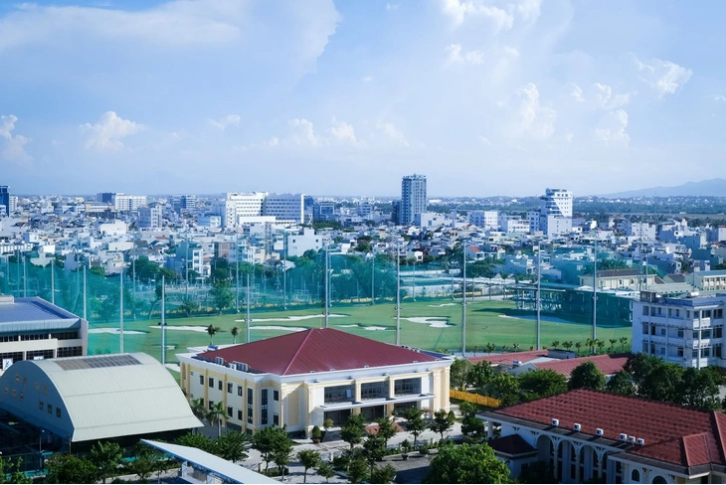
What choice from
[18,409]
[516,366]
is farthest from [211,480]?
[516,366]

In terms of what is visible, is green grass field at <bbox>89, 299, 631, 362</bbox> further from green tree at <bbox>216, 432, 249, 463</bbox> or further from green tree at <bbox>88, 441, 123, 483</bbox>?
green tree at <bbox>88, 441, 123, 483</bbox>

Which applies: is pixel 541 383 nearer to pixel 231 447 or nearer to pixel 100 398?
pixel 231 447

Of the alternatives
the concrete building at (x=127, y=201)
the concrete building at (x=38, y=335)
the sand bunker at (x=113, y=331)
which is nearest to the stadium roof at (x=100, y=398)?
the concrete building at (x=38, y=335)

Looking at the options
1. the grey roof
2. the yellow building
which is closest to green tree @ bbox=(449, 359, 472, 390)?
the yellow building

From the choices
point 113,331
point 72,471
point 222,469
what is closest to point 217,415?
point 72,471

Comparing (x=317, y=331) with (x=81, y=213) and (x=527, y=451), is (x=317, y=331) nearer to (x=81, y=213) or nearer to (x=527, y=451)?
(x=527, y=451)

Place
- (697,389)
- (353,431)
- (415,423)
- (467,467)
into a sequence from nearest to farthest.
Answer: (467,467)
(353,431)
(415,423)
(697,389)
